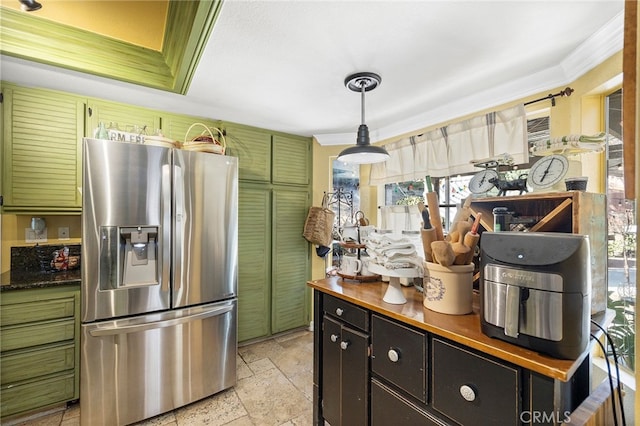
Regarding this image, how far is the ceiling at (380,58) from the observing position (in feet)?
4.29

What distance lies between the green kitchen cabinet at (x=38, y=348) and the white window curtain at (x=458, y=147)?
2918 millimetres

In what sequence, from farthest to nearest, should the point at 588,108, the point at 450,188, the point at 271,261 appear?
the point at 271,261 → the point at 450,188 → the point at 588,108

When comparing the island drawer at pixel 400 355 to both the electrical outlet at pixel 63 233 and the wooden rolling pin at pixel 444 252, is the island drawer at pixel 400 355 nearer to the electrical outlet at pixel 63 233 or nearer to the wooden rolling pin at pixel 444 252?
the wooden rolling pin at pixel 444 252

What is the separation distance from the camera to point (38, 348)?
1814 mm

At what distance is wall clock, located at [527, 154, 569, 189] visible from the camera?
4.04 feet

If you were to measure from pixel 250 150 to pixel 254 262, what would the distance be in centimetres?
121

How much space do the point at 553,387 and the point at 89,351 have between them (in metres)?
2.31

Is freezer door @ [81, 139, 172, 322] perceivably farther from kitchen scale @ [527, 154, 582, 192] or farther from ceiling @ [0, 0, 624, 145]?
kitchen scale @ [527, 154, 582, 192]

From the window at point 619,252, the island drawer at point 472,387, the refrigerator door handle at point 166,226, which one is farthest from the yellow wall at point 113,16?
the window at point 619,252

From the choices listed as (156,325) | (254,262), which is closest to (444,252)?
(156,325)

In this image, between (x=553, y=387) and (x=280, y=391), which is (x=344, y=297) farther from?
(x=280, y=391)

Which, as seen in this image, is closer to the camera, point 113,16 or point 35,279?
point 113,16

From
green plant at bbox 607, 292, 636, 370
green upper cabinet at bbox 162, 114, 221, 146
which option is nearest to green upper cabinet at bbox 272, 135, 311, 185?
green upper cabinet at bbox 162, 114, 221, 146

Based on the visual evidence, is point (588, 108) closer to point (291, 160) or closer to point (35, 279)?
point (291, 160)
